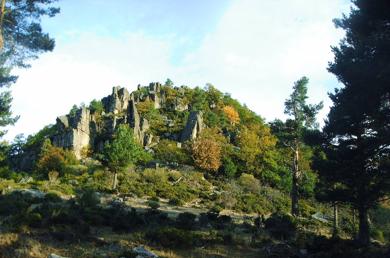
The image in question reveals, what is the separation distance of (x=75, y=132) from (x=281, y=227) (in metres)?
57.7

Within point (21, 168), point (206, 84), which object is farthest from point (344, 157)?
point (206, 84)

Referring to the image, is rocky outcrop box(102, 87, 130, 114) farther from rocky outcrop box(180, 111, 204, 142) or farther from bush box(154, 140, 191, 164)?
bush box(154, 140, 191, 164)

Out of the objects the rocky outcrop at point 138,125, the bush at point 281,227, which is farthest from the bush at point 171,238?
the rocky outcrop at point 138,125

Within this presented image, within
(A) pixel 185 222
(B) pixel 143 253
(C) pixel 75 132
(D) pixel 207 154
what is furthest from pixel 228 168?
(B) pixel 143 253

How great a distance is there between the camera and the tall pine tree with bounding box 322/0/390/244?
14.9m

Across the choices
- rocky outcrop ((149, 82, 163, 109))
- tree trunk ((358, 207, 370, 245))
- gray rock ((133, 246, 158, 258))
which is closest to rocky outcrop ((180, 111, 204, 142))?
rocky outcrop ((149, 82, 163, 109))

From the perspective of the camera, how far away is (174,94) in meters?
117

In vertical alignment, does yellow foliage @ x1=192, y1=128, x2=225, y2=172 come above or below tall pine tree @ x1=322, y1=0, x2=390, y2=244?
above

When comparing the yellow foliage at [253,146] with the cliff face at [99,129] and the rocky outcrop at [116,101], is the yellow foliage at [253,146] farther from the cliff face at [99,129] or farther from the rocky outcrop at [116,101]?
the rocky outcrop at [116,101]

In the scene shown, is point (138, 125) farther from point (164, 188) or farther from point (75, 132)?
point (164, 188)

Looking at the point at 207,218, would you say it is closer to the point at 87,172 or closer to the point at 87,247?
the point at 87,247

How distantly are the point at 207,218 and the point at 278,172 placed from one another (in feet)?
150

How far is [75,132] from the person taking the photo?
74062 millimetres

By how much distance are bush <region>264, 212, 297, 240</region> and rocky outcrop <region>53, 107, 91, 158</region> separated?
52720mm
